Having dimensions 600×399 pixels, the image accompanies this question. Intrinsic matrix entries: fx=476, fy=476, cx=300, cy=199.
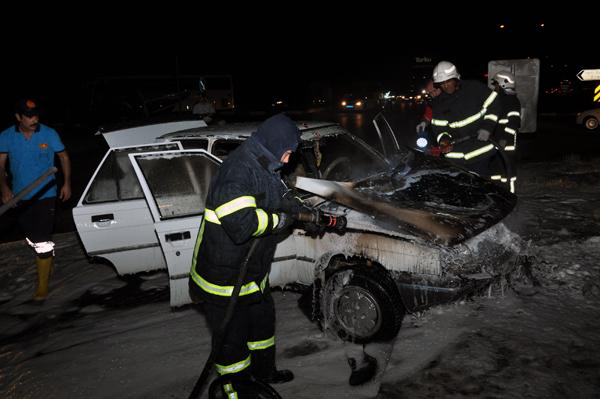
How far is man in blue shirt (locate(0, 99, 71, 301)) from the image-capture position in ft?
15.6

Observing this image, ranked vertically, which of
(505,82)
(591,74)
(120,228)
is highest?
(591,74)

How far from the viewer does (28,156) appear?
4.81 metres

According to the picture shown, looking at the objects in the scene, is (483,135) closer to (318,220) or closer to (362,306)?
(362,306)

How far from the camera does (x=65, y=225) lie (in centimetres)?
762

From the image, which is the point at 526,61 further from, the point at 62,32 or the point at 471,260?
the point at 62,32

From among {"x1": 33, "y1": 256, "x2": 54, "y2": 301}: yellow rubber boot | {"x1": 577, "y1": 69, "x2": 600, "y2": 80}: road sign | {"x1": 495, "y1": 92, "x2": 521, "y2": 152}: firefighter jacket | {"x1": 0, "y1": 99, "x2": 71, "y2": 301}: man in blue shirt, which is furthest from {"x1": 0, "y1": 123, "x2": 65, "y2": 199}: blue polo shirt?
{"x1": 577, "y1": 69, "x2": 600, "y2": 80}: road sign

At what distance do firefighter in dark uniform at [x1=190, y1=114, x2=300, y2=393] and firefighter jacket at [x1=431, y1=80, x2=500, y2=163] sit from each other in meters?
3.33

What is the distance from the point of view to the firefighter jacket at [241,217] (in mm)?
2492

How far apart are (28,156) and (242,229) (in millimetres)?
3428

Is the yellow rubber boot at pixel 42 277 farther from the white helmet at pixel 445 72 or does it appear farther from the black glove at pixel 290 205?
the white helmet at pixel 445 72

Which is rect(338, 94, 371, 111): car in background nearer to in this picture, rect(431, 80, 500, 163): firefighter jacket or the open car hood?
rect(431, 80, 500, 163): firefighter jacket

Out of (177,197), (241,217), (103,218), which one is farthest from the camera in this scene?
(177,197)

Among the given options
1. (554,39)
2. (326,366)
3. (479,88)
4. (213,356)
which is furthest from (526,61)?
(554,39)

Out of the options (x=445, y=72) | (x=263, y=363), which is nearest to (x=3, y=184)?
(x=263, y=363)
